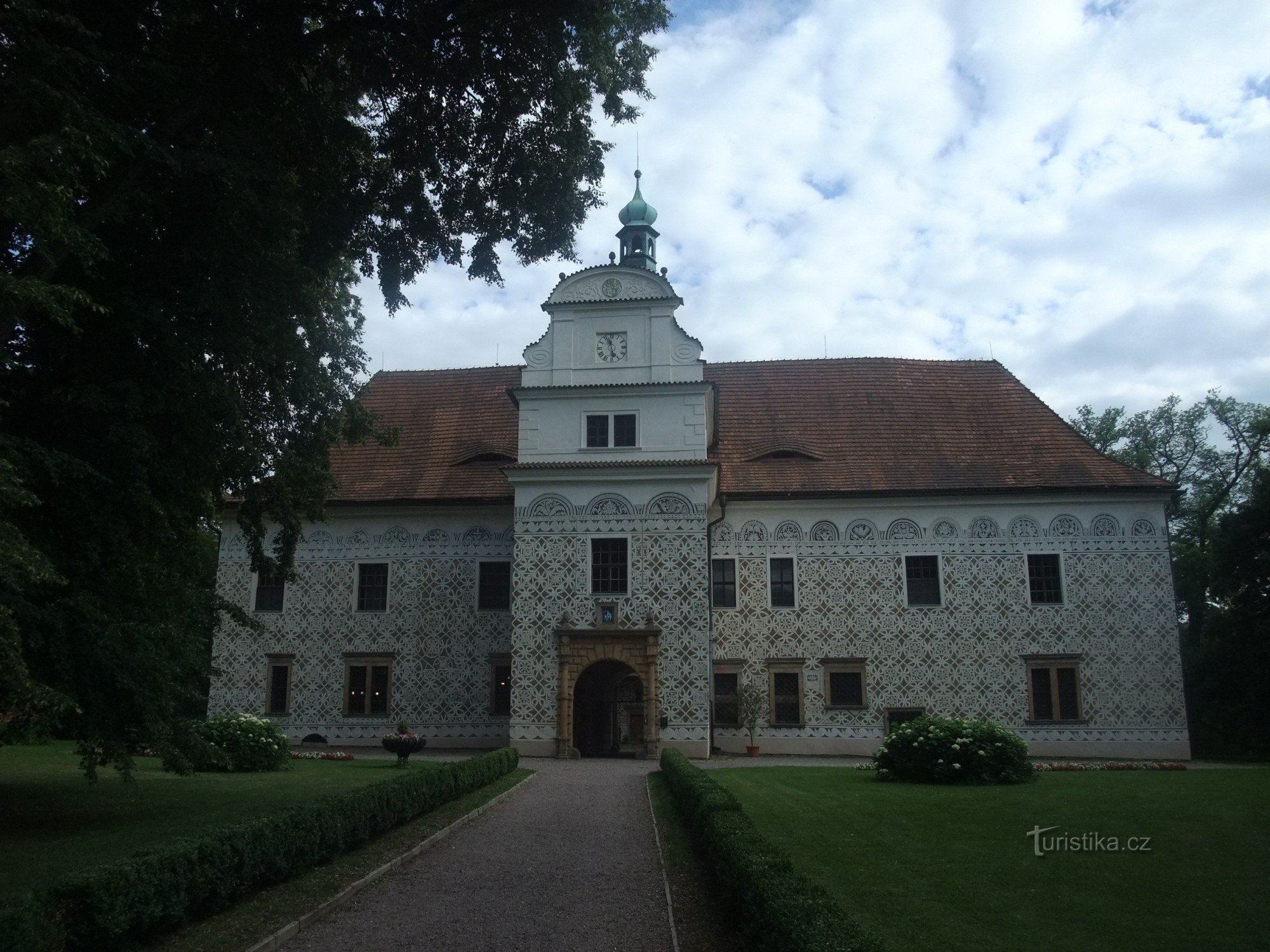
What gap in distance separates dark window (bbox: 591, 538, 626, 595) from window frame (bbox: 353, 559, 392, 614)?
21.2 feet

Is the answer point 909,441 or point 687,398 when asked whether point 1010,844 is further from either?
point 909,441

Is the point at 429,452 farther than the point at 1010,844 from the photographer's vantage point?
Yes

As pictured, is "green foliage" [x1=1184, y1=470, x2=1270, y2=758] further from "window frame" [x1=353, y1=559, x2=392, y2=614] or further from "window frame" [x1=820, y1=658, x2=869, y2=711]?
"window frame" [x1=353, y1=559, x2=392, y2=614]

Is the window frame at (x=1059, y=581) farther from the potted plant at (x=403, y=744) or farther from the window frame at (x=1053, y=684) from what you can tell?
the potted plant at (x=403, y=744)

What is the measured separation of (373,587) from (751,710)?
11017 millimetres

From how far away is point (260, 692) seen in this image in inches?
1083

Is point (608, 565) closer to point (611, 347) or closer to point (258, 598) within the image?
point (611, 347)

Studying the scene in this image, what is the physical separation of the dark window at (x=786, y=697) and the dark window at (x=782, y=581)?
1852 millimetres

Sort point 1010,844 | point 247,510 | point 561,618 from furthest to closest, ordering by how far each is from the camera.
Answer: point 561,618 → point 247,510 → point 1010,844

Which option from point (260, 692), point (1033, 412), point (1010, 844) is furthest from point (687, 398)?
point (1010, 844)

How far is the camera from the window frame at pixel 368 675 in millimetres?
26953

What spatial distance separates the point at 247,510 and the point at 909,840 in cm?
1035

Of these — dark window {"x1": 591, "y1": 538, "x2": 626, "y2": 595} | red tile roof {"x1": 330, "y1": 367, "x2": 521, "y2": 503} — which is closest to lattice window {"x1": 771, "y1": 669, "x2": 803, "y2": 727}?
dark window {"x1": 591, "y1": 538, "x2": 626, "y2": 595}

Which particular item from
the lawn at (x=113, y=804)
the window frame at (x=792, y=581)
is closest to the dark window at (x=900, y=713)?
the window frame at (x=792, y=581)
